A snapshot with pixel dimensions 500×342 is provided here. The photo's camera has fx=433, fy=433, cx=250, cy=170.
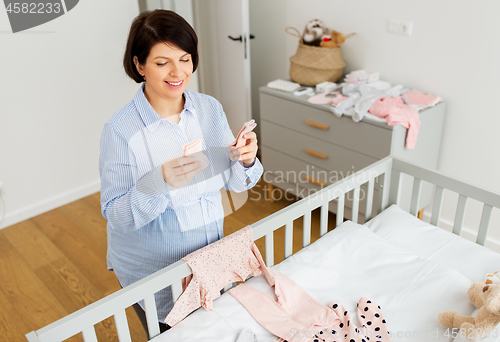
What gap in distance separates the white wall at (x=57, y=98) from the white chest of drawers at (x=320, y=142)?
1016 millimetres

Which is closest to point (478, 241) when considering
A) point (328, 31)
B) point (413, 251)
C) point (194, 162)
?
point (413, 251)

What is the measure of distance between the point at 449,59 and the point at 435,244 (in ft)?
3.64

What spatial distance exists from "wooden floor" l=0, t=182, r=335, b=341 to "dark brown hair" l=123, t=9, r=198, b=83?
131 cm

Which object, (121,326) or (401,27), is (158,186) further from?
(401,27)

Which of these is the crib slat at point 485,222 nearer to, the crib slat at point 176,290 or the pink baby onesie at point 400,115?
the pink baby onesie at point 400,115

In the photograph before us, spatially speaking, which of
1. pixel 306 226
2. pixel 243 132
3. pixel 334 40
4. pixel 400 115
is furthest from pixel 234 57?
pixel 243 132

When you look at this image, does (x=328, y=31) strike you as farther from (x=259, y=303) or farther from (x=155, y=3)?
(x=259, y=303)

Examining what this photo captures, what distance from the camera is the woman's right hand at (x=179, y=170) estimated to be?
0.94m

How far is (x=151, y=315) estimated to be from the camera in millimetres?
1138

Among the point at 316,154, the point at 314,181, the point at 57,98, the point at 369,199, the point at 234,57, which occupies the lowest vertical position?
the point at 314,181

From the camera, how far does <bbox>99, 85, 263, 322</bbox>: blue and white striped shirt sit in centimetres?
99

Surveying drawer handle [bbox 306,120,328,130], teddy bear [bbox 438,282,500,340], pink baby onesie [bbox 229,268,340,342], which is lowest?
pink baby onesie [bbox 229,268,340,342]

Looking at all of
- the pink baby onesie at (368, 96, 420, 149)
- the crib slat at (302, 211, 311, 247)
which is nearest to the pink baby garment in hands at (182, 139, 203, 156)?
the crib slat at (302, 211, 311, 247)

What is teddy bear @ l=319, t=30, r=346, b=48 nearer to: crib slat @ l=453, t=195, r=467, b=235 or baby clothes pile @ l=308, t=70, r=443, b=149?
baby clothes pile @ l=308, t=70, r=443, b=149
